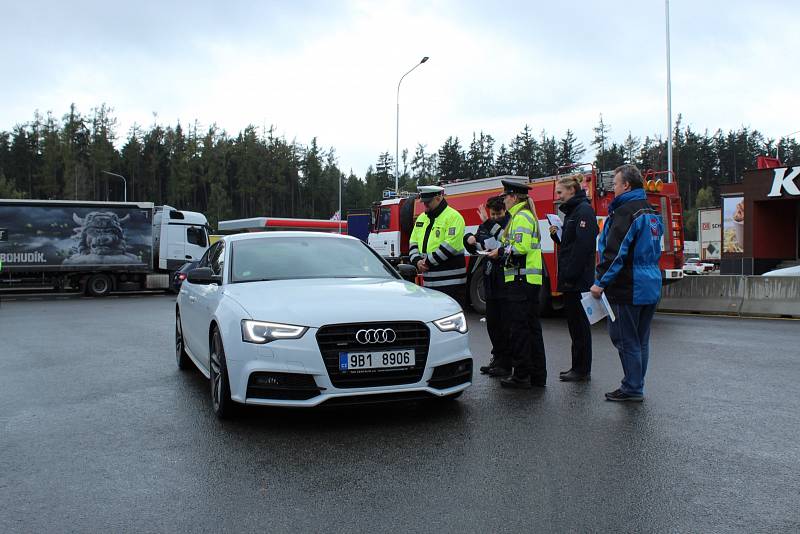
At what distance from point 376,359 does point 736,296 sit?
12390mm

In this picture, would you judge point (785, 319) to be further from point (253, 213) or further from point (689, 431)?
point (253, 213)

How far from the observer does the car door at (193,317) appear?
20.5 feet

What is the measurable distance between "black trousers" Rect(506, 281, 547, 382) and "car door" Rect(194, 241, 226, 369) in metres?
2.60

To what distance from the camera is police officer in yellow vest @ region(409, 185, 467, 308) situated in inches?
289

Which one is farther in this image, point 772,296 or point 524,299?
point 772,296

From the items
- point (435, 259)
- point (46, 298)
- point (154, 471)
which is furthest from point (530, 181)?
point (46, 298)

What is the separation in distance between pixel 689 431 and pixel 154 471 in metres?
3.55

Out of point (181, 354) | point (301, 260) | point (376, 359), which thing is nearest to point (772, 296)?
point (301, 260)

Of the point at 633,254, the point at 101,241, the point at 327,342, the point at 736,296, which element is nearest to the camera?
the point at 327,342

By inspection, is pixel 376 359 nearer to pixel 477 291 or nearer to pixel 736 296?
pixel 477 291

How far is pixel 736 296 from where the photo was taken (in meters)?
14.8

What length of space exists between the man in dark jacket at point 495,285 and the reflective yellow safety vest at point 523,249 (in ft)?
0.50

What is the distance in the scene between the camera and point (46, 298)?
22859 millimetres

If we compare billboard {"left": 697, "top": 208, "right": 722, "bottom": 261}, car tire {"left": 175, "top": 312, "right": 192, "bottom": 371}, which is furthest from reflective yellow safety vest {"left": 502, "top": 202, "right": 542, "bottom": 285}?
billboard {"left": 697, "top": 208, "right": 722, "bottom": 261}
